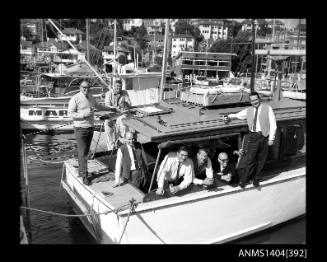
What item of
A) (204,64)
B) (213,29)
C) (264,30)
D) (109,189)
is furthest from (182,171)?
(213,29)

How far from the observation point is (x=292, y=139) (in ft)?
28.5

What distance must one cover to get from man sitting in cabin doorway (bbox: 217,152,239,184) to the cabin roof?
0.53m

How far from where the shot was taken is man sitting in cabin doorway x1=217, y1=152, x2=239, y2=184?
7441 mm

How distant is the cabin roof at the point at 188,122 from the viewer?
6.91m

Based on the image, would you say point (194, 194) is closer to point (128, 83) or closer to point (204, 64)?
point (128, 83)

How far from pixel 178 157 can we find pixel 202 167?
32.9 inches

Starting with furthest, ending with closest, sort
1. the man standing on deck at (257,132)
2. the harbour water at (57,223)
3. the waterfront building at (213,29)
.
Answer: the waterfront building at (213,29) → the harbour water at (57,223) → the man standing on deck at (257,132)

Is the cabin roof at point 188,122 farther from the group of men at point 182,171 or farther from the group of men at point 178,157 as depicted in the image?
the group of men at point 182,171

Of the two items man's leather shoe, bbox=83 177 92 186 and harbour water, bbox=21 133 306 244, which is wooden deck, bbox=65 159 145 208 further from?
harbour water, bbox=21 133 306 244

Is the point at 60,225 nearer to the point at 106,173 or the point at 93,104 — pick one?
the point at 106,173

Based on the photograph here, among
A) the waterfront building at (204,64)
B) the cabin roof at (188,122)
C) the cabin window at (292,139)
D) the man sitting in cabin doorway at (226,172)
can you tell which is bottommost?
the man sitting in cabin doorway at (226,172)

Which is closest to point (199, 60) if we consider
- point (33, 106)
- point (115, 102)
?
point (33, 106)

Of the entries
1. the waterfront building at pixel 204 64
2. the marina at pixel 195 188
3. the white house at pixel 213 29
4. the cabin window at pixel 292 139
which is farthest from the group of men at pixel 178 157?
the white house at pixel 213 29

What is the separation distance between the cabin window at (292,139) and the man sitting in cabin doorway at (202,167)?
2233mm
